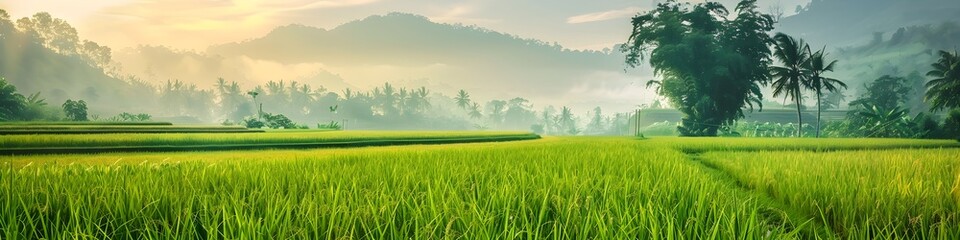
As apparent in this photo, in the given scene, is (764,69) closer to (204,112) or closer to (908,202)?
(908,202)

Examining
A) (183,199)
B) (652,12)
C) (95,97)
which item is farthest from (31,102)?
(95,97)

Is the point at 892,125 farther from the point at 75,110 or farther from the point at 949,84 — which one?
the point at 75,110

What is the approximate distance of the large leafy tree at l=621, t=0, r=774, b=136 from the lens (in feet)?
115

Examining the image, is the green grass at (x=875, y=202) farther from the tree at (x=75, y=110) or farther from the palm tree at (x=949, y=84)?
the tree at (x=75, y=110)

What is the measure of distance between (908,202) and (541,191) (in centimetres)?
271

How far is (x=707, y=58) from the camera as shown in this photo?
3544 centimetres

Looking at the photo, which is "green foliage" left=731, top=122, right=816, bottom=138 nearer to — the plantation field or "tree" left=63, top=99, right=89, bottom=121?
the plantation field

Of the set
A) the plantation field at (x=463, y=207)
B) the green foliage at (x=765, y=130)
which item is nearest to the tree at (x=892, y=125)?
the green foliage at (x=765, y=130)

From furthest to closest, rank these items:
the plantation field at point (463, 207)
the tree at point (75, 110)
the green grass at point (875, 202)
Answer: the tree at point (75, 110)
the green grass at point (875, 202)
the plantation field at point (463, 207)

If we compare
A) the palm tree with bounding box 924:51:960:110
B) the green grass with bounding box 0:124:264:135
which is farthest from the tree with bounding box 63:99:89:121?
the palm tree with bounding box 924:51:960:110

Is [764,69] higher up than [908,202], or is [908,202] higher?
[764,69]

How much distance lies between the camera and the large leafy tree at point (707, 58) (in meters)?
35.0

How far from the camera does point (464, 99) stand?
132 metres

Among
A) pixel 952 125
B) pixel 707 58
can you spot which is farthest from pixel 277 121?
pixel 952 125
